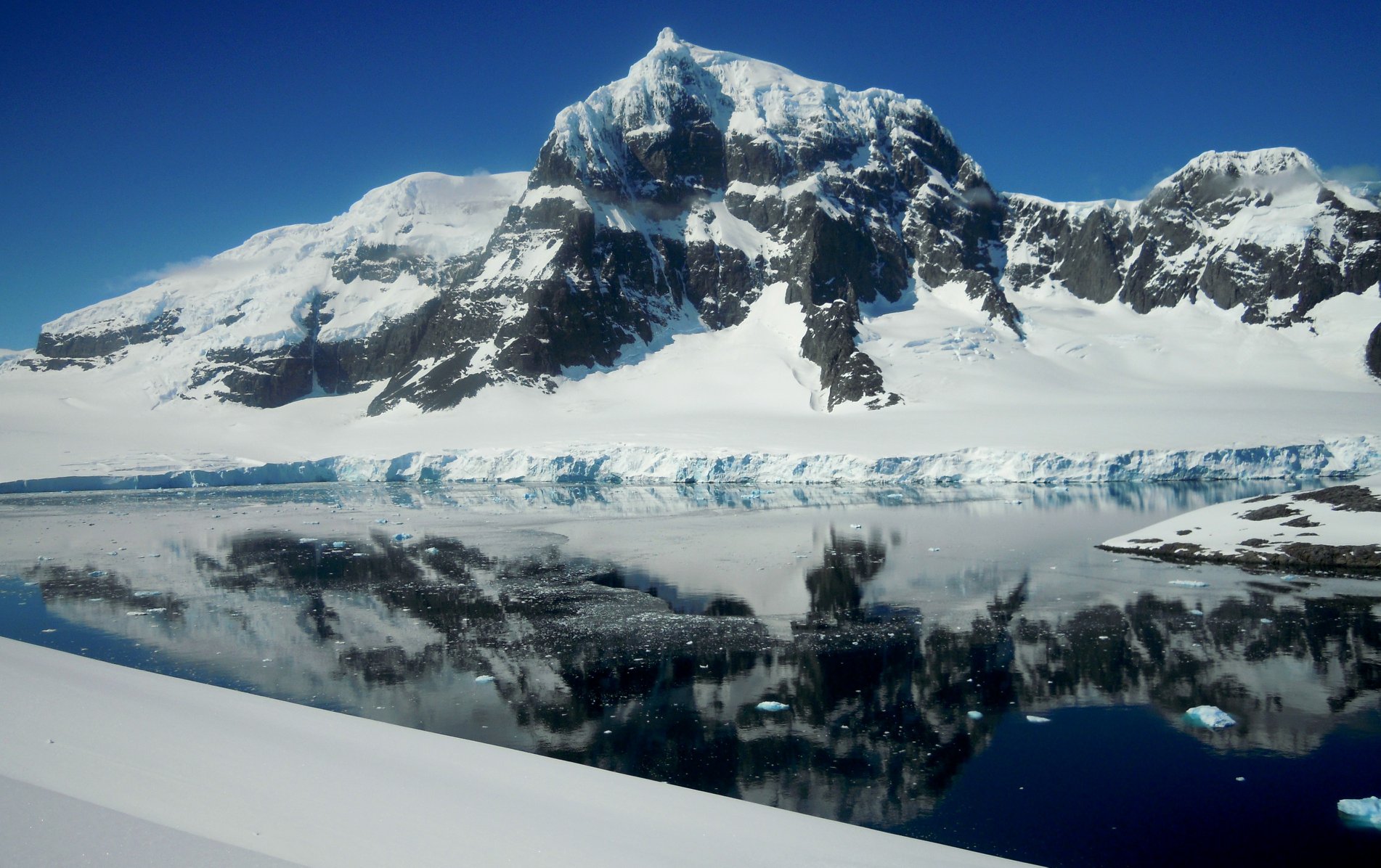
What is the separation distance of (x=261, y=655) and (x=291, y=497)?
154 ft

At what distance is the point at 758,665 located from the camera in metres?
13.8

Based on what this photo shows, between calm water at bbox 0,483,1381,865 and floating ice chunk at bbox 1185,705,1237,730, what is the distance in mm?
246

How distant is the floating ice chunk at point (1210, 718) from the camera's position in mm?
10555

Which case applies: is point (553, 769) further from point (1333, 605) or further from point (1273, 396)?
point (1273, 396)

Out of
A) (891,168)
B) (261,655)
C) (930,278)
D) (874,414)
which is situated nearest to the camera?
(261,655)

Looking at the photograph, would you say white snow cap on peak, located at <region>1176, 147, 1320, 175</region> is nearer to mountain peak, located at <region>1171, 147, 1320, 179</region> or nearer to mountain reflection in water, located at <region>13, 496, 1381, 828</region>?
mountain peak, located at <region>1171, 147, 1320, 179</region>

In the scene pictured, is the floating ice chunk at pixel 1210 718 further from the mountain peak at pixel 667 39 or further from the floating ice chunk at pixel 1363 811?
the mountain peak at pixel 667 39

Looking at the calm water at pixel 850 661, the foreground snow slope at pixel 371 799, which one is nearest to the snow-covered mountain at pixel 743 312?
the calm water at pixel 850 661

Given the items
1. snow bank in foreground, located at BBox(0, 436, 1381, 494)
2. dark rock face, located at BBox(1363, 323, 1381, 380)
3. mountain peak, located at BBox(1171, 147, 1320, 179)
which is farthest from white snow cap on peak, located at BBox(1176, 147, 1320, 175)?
snow bank in foreground, located at BBox(0, 436, 1381, 494)

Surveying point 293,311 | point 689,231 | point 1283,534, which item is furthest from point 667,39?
point 1283,534

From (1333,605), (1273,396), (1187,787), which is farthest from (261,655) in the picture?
(1273,396)

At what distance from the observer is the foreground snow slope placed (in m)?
5.35

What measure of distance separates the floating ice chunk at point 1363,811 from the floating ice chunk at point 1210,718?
90.6 inches

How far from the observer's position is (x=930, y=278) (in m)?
112
